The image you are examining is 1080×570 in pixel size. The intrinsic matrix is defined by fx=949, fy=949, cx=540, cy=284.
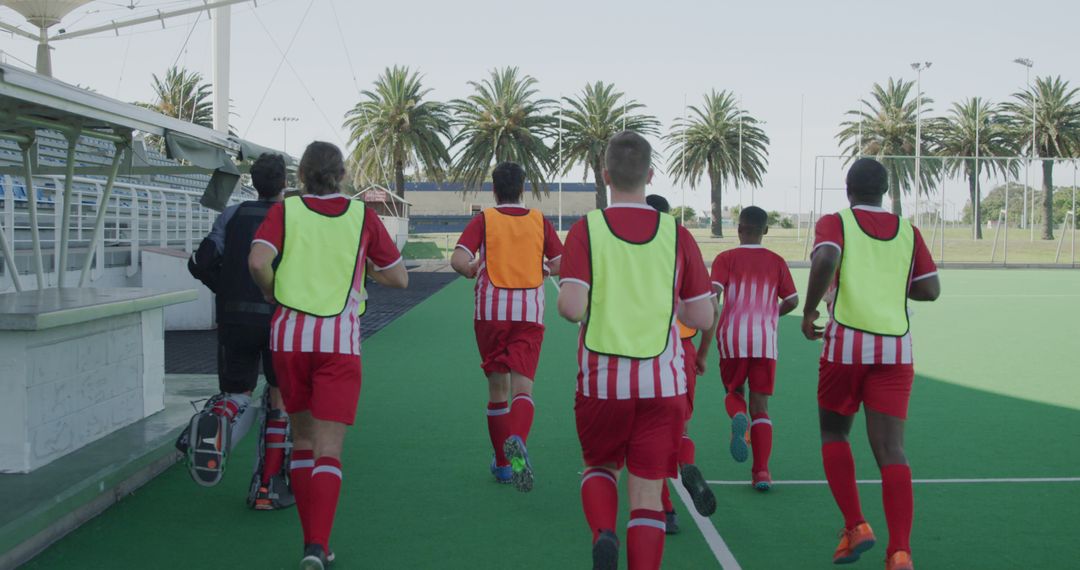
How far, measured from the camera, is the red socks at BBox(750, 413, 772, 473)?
5.87 m

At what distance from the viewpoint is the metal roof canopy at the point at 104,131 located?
18.7 feet

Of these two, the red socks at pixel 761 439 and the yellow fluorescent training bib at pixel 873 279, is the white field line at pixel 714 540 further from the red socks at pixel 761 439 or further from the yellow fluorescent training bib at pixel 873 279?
the yellow fluorescent training bib at pixel 873 279

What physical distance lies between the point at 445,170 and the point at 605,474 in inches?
1927

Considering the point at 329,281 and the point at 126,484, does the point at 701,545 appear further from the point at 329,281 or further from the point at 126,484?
the point at 126,484

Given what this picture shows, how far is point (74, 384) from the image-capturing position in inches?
240

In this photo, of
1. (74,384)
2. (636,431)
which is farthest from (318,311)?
(74,384)

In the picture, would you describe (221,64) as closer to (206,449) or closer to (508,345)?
(508,345)

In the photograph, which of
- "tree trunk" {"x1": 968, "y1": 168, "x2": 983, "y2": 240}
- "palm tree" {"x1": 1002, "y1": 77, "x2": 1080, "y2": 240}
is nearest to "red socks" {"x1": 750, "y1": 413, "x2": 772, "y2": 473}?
"tree trunk" {"x1": 968, "y1": 168, "x2": 983, "y2": 240}

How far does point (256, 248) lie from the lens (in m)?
4.22

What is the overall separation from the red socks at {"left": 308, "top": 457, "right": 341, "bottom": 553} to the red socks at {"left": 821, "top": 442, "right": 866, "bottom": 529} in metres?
2.30

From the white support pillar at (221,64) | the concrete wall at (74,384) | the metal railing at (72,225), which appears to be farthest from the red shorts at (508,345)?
the white support pillar at (221,64)

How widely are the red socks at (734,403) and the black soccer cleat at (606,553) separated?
102 inches

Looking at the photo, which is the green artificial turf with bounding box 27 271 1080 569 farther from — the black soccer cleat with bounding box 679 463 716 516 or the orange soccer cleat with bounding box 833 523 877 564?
the black soccer cleat with bounding box 679 463 716 516

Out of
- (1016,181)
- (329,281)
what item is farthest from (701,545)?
(1016,181)
